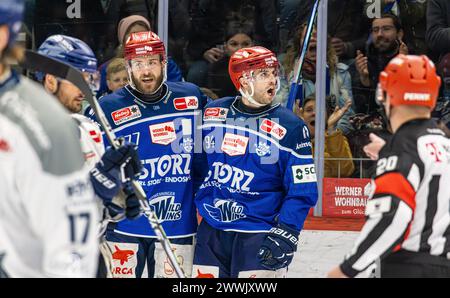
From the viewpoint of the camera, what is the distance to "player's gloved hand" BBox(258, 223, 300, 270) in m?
4.43

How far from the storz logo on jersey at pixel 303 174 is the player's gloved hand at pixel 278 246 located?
0.67 feet

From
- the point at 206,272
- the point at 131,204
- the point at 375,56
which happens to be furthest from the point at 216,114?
the point at 375,56

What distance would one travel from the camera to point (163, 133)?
194 inches

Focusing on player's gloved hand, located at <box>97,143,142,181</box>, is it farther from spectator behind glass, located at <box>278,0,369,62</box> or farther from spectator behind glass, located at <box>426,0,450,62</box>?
spectator behind glass, located at <box>426,0,450,62</box>

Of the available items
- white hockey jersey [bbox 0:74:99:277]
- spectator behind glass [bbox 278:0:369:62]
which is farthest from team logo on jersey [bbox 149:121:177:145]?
spectator behind glass [bbox 278:0:369:62]

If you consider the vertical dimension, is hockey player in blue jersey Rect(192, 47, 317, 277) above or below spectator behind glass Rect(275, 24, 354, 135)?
above

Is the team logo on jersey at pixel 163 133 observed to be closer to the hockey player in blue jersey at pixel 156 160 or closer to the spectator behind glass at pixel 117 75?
the hockey player in blue jersey at pixel 156 160

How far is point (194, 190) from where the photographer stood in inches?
194

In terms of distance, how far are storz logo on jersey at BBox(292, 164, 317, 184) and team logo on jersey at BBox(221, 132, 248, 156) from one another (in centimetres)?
25

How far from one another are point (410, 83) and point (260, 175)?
1.41 metres

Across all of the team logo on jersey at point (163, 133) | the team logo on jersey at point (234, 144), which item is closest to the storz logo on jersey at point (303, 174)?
the team logo on jersey at point (234, 144)

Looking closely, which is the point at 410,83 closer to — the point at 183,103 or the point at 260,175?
the point at 260,175

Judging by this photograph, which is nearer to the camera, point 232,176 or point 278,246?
point 278,246

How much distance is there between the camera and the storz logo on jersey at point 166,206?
16.0 ft
